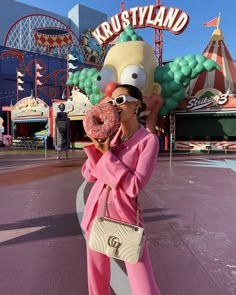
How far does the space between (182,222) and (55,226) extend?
6.04ft

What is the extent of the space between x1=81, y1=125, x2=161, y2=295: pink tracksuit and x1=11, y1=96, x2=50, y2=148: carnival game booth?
2072 cm

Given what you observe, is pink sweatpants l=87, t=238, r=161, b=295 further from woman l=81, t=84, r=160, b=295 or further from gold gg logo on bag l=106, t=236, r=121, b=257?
gold gg logo on bag l=106, t=236, r=121, b=257

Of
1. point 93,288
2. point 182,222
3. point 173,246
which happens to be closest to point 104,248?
point 93,288

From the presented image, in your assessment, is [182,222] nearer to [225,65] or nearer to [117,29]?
[117,29]

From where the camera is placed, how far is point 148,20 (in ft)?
60.0

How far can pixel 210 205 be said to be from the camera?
5352 millimetres

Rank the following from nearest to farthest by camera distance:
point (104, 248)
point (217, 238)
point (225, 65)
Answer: point (104, 248) → point (217, 238) → point (225, 65)

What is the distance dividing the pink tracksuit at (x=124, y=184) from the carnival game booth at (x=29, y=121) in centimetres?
2072

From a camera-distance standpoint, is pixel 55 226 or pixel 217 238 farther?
pixel 55 226

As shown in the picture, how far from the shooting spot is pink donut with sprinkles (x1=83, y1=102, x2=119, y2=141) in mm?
1653

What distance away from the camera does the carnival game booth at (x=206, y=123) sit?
17.6 metres

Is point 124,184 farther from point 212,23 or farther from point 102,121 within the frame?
point 212,23

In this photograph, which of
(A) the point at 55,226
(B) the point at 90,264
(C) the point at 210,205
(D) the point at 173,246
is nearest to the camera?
(B) the point at 90,264

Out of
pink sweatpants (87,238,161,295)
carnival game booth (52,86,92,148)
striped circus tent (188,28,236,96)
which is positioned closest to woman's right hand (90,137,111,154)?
pink sweatpants (87,238,161,295)
